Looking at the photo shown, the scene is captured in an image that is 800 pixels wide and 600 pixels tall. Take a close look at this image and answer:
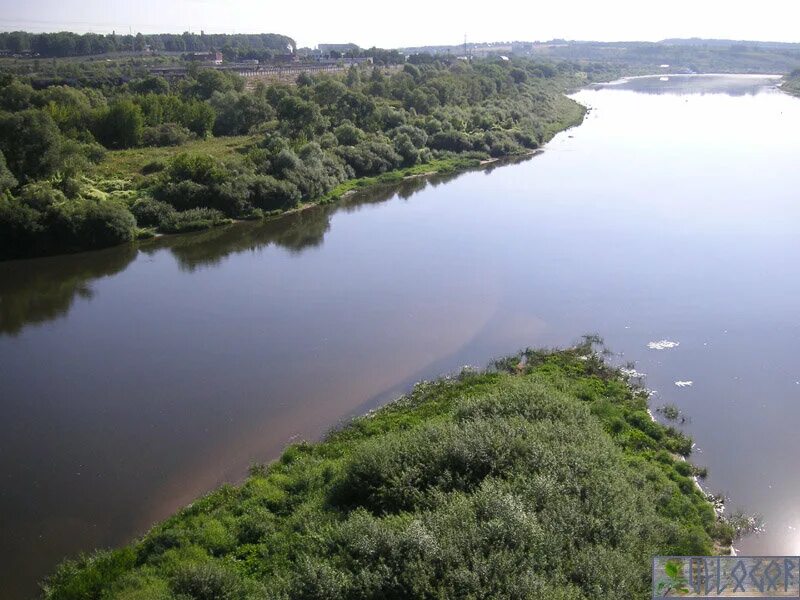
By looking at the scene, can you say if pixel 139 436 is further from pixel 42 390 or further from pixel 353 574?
pixel 353 574

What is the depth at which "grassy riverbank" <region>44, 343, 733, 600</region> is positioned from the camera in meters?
7.41

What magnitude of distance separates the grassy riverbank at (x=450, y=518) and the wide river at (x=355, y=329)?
1.23 metres

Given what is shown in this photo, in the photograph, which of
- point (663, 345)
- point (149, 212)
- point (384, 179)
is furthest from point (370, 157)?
point (663, 345)

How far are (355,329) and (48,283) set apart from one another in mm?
10789

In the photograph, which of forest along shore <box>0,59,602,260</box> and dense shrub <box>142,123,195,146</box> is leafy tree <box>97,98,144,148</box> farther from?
dense shrub <box>142,123,195,146</box>

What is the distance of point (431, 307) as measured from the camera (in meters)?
19.4

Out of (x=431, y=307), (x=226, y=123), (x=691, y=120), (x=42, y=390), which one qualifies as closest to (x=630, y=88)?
(x=691, y=120)

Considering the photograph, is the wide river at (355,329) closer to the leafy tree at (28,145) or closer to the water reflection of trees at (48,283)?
the water reflection of trees at (48,283)

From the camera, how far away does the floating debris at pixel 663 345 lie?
54.9 ft

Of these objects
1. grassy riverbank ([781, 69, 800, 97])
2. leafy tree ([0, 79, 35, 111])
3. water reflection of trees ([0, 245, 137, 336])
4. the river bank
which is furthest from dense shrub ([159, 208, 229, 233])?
grassy riverbank ([781, 69, 800, 97])

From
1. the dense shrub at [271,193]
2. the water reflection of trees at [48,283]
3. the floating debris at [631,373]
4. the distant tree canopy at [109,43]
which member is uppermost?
the distant tree canopy at [109,43]

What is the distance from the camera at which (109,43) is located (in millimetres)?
97438

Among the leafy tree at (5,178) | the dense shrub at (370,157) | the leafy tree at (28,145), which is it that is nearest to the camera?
the leafy tree at (5,178)

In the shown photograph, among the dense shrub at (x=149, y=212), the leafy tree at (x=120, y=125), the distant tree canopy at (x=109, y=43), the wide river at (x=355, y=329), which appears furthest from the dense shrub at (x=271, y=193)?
the distant tree canopy at (x=109, y=43)
